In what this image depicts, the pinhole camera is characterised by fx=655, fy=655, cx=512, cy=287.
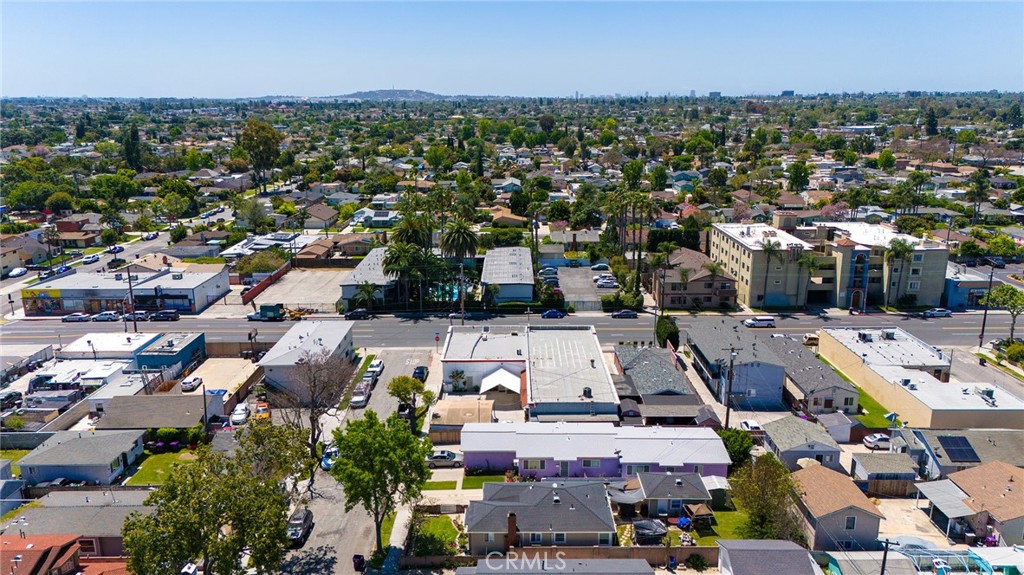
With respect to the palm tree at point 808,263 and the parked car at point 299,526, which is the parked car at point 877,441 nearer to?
the palm tree at point 808,263

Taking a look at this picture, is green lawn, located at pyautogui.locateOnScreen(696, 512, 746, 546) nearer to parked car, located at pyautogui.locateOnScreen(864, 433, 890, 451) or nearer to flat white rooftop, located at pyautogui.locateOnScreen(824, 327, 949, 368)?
parked car, located at pyautogui.locateOnScreen(864, 433, 890, 451)

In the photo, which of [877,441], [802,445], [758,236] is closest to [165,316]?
[802,445]

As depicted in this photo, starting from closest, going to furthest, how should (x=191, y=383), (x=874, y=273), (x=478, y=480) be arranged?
(x=478, y=480) < (x=191, y=383) < (x=874, y=273)

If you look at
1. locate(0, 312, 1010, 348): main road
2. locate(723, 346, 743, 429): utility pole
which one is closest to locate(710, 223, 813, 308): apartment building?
locate(0, 312, 1010, 348): main road

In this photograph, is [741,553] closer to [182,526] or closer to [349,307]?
[182,526]

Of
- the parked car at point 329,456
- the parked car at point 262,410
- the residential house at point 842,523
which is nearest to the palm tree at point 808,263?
the residential house at point 842,523

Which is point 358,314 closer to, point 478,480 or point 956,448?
point 478,480
